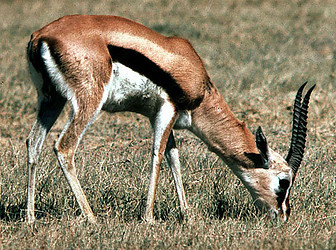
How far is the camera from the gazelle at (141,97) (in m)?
4.88

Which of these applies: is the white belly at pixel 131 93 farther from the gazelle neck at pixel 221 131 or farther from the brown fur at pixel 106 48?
the gazelle neck at pixel 221 131

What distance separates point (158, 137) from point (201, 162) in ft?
3.51

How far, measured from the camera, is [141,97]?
17.2 feet

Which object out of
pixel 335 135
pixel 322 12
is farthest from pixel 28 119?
pixel 322 12

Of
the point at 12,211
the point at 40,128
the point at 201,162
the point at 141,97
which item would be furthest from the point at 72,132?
the point at 201,162

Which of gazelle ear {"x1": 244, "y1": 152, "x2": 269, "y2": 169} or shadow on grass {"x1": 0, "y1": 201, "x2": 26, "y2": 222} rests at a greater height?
gazelle ear {"x1": 244, "y1": 152, "x2": 269, "y2": 169}

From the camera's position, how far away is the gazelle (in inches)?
192

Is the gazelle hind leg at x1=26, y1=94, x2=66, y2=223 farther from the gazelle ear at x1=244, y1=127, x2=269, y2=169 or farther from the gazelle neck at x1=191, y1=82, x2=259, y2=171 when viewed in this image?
the gazelle ear at x1=244, y1=127, x2=269, y2=169

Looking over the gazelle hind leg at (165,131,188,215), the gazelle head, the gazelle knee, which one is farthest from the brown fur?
the gazelle head

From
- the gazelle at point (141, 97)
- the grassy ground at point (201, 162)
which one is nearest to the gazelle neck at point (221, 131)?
the gazelle at point (141, 97)

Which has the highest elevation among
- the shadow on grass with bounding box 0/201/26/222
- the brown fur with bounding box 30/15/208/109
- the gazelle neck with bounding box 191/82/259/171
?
the brown fur with bounding box 30/15/208/109

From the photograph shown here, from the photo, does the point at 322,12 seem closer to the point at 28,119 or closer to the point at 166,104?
the point at 28,119

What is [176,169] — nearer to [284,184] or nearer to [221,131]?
[221,131]

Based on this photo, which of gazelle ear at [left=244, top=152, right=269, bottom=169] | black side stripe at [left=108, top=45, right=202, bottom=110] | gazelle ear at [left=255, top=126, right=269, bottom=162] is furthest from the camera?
gazelle ear at [left=244, top=152, right=269, bottom=169]
